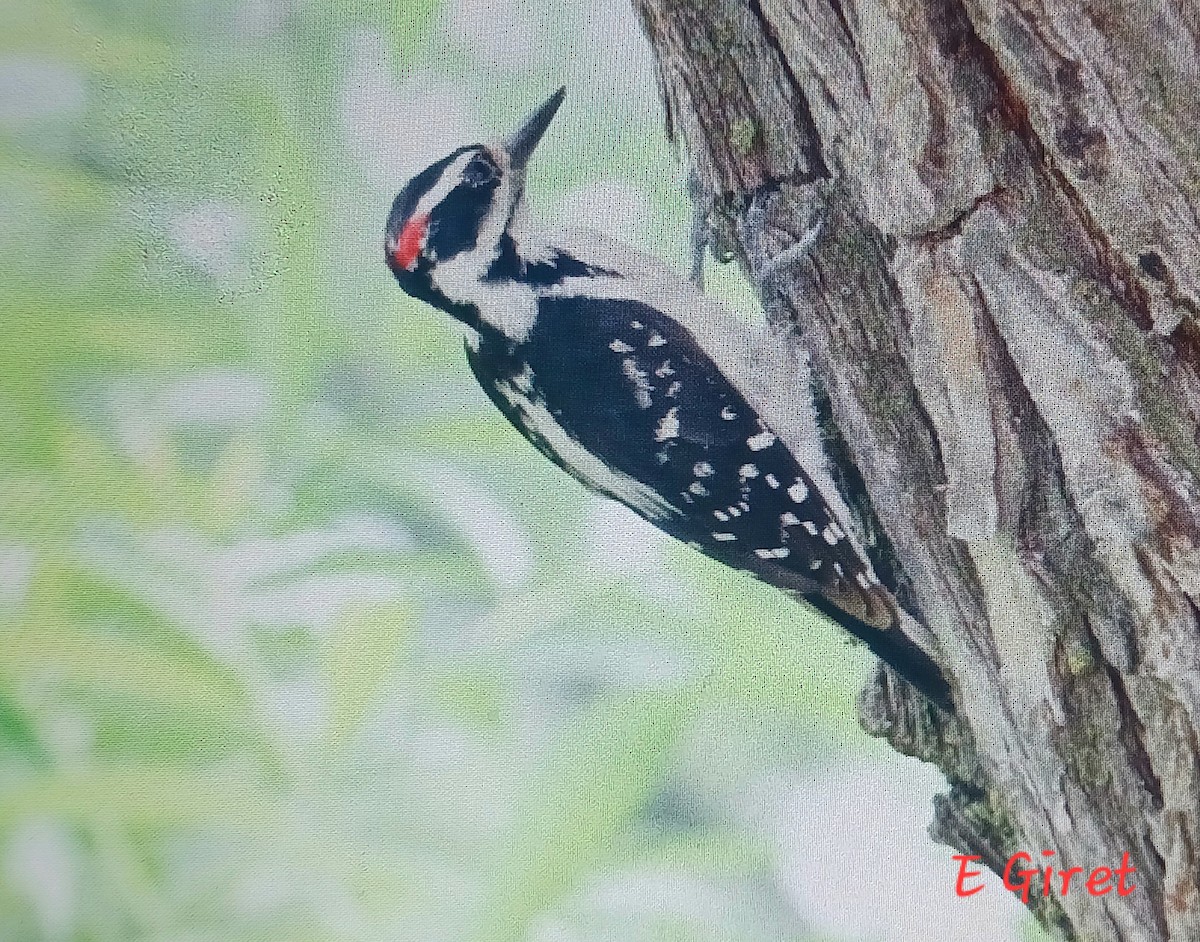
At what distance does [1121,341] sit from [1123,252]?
0.08 m

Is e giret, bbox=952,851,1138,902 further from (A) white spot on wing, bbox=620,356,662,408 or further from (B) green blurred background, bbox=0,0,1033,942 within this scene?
(A) white spot on wing, bbox=620,356,662,408

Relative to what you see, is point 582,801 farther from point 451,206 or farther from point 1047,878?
point 451,206

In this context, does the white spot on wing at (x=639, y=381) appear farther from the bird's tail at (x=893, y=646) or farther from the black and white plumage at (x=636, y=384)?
the bird's tail at (x=893, y=646)

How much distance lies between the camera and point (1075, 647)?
2.81 feet

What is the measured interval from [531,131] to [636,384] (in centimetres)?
26

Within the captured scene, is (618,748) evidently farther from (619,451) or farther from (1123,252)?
(1123,252)

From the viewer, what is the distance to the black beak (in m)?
0.86

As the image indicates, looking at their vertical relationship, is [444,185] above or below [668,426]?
above

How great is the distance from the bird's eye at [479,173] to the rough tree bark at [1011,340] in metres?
0.18

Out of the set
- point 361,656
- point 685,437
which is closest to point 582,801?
point 361,656

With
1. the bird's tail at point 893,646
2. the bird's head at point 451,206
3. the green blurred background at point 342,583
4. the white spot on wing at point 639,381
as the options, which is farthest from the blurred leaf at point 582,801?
the bird's head at point 451,206

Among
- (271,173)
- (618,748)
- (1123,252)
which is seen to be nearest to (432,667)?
(618,748)

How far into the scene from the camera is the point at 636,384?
89cm

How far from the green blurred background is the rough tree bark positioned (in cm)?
7
